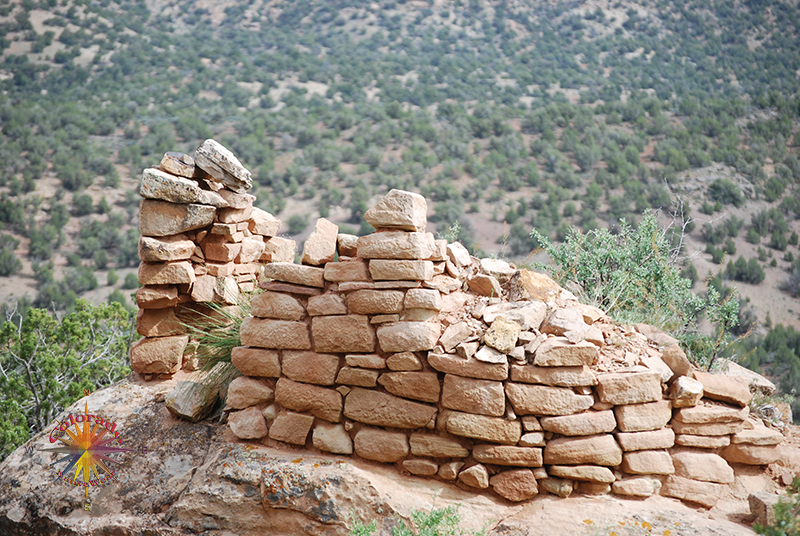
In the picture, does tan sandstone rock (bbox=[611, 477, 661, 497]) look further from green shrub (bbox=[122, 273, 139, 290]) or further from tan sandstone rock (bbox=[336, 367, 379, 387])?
green shrub (bbox=[122, 273, 139, 290])

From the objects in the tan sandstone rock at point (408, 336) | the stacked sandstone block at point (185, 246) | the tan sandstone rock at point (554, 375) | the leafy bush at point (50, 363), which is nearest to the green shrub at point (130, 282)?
the leafy bush at point (50, 363)

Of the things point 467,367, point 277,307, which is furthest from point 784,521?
point 277,307

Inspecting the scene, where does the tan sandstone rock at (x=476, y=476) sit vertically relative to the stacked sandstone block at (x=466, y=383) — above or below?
below

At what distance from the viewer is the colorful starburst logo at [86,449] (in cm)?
447

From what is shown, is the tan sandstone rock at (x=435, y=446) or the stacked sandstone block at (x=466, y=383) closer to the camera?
the stacked sandstone block at (x=466, y=383)

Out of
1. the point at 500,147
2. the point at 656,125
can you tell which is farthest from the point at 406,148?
the point at 656,125

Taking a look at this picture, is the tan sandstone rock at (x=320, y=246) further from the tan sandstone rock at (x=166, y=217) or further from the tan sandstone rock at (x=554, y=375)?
the tan sandstone rock at (x=166, y=217)

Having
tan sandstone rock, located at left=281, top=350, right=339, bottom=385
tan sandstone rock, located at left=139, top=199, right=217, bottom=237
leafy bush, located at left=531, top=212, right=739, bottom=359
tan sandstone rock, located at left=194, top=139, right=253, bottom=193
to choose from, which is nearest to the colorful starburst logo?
tan sandstone rock, located at left=281, top=350, right=339, bottom=385

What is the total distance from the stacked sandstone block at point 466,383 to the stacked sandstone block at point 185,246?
169 cm

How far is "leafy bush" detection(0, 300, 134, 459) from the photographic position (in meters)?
8.66

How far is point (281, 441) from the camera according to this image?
4.32 metres

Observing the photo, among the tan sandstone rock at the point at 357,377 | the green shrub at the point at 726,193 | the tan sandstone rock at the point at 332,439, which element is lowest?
the green shrub at the point at 726,193

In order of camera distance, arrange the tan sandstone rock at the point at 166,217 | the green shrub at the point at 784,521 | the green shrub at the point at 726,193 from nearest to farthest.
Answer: the green shrub at the point at 784,521 < the tan sandstone rock at the point at 166,217 < the green shrub at the point at 726,193

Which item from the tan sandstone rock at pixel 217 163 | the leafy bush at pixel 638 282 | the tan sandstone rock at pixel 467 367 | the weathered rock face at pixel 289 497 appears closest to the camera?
the weathered rock face at pixel 289 497
